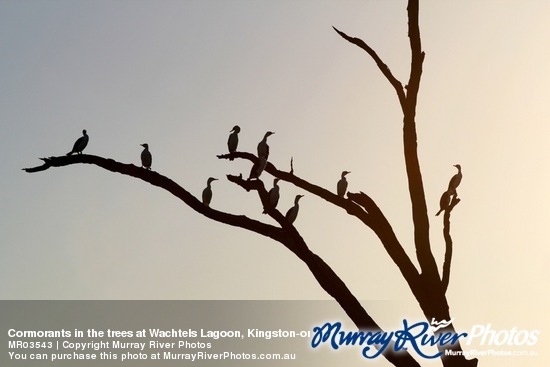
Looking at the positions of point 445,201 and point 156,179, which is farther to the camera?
point 445,201

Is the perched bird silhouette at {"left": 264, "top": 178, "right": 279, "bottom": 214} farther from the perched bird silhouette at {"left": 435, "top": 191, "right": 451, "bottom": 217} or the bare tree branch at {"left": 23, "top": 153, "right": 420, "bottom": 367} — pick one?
Result: the perched bird silhouette at {"left": 435, "top": 191, "right": 451, "bottom": 217}

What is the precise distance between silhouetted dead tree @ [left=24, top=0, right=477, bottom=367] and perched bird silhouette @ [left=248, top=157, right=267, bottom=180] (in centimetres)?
23

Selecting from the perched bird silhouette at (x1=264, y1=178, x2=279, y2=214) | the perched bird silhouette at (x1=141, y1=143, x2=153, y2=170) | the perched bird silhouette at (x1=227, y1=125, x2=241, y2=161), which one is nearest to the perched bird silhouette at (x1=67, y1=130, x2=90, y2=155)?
the perched bird silhouette at (x1=141, y1=143, x2=153, y2=170)

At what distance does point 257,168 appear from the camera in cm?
1398

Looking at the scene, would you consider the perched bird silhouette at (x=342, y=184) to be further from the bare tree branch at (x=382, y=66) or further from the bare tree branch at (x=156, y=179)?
the bare tree branch at (x=156, y=179)

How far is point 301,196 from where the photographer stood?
55.5 feet

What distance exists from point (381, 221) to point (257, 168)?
2189 millimetres

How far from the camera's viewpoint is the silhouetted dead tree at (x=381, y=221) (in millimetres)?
12984

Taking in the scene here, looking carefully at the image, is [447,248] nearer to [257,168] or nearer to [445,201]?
[445,201]

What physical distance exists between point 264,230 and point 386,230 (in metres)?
1.88

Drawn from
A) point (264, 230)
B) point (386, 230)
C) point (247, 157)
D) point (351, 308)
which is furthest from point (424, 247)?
point (247, 157)

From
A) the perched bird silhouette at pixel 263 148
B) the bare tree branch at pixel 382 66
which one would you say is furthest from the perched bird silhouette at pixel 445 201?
the perched bird silhouette at pixel 263 148

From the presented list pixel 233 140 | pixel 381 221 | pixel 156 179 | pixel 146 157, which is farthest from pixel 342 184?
pixel 156 179

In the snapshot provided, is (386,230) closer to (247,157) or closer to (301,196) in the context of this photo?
(247,157)
